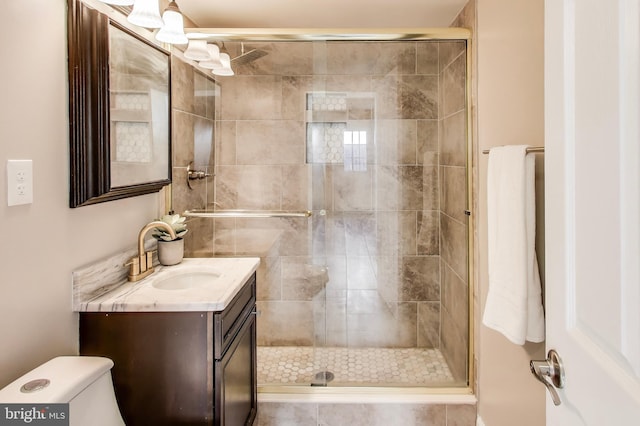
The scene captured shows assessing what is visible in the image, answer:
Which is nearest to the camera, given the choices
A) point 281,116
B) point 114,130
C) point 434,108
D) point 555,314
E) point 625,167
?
point 625,167

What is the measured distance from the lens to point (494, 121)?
1.95 m

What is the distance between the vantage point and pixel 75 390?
1.03 m

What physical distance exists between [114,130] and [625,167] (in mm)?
1628

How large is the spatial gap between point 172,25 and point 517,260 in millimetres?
1627

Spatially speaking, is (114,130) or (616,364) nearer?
(616,364)

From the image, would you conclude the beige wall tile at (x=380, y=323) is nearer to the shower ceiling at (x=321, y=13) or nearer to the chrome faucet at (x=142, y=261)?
the chrome faucet at (x=142, y=261)

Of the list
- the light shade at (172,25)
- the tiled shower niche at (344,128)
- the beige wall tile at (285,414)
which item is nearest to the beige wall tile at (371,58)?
the tiled shower niche at (344,128)

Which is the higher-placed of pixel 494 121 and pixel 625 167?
pixel 494 121

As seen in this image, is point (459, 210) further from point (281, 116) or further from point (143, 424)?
point (143, 424)

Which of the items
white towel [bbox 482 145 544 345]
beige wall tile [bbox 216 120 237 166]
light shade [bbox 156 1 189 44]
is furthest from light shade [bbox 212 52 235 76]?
white towel [bbox 482 145 544 345]

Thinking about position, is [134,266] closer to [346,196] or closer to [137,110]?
[137,110]

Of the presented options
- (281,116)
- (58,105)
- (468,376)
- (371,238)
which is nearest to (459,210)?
(371,238)

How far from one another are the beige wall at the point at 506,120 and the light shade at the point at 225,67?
149 cm

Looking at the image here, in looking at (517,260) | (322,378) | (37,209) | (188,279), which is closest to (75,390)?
(37,209)
